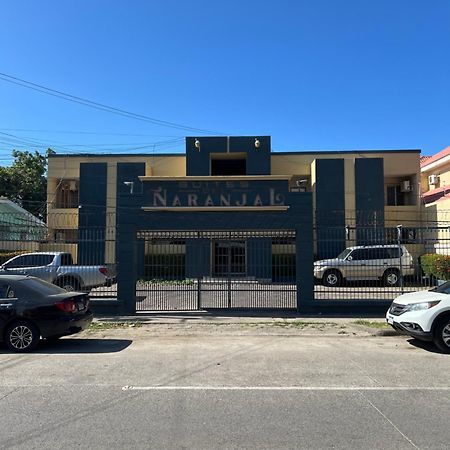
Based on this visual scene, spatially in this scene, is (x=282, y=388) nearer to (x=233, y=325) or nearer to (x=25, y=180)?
(x=233, y=325)

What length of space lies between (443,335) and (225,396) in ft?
16.5

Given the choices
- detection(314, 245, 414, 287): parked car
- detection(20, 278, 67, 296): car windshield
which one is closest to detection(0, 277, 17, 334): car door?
detection(20, 278, 67, 296): car windshield

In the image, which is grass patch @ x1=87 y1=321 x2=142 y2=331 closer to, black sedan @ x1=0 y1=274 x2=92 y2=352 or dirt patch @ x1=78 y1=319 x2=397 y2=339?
dirt patch @ x1=78 y1=319 x2=397 y2=339

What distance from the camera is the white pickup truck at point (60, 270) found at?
1569 centimetres

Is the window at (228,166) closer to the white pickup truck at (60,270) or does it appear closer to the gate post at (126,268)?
the white pickup truck at (60,270)

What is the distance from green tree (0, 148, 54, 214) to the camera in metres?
45.4

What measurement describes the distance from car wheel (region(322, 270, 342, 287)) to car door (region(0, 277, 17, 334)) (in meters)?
11.1

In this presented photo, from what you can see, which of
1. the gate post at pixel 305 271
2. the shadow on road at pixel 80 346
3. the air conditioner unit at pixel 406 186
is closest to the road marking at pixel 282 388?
the shadow on road at pixel 80 346

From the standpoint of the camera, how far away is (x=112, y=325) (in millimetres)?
12352

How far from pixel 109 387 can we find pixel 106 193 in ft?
81.7

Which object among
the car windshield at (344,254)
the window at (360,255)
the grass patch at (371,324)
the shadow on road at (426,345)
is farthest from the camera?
the window at (360,255)

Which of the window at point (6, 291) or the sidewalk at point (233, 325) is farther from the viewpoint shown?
the sidewalk at point (233, 325)

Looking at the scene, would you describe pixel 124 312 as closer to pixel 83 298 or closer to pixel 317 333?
pixel 83 298

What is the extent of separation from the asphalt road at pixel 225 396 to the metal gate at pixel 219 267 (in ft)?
14.9
